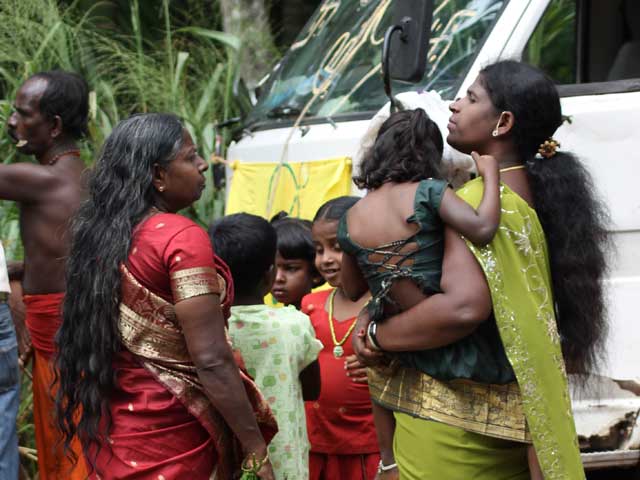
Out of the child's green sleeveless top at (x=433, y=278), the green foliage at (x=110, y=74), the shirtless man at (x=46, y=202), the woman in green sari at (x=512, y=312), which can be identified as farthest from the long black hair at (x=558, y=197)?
the green foliage at (x=110, y=74)

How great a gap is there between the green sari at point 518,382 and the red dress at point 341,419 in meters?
0.89

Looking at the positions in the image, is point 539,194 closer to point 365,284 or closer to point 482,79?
point 482,79

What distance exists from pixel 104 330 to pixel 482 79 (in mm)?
1167

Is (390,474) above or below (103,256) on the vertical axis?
below

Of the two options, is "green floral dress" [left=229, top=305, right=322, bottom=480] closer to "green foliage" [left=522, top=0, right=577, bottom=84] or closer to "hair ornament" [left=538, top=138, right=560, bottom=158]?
"hair ornament" [left=538, top=138, right=560, bottom=158]

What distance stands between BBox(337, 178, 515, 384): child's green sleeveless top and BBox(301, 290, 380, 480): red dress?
3.13 feet

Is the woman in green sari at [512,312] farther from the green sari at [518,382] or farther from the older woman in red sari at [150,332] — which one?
the older woman in red sari at [150,332]

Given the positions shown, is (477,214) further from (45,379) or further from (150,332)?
(45,379)

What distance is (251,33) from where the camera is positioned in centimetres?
768

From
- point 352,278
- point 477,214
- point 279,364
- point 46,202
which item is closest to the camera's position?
point 477,214

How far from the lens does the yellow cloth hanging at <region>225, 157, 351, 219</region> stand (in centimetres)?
410

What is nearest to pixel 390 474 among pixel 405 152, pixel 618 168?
pixel 405 152

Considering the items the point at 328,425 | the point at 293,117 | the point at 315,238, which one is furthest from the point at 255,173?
the point at 328,425

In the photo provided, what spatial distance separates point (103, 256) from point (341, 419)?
123 centimetres
